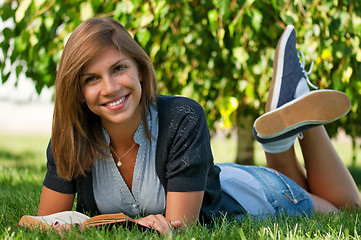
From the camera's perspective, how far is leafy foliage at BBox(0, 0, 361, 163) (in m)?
2.20

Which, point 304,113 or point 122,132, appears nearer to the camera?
point 122,132

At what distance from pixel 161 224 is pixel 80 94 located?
47cm

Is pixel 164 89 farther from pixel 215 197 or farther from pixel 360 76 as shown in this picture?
pixel 215 197

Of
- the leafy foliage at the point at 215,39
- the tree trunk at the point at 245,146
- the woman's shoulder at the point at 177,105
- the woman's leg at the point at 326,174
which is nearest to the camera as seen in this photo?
the woman's shoulder at the point at 177,105

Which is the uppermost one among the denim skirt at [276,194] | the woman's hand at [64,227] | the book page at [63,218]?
the woman's hand at [64,227]

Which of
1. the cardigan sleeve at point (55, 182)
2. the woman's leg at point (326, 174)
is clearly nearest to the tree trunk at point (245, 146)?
the woman's leg at point (326, 174)

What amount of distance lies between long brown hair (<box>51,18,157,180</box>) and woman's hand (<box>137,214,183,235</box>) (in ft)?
0.91

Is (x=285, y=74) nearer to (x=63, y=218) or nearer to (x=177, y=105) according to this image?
(x=177, y=105)

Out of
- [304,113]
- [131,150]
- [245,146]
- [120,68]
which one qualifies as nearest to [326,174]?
[304,113]

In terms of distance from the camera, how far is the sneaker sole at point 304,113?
1.73 meters

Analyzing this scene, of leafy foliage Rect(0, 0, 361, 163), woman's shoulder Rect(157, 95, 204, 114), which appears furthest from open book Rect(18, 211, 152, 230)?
leafy foliage Rect(0, 0, 361, 163)

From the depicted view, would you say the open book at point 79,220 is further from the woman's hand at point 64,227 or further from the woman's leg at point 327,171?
the woman's leg at point 327,171

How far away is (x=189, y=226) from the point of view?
124 centimetres

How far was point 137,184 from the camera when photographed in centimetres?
138
